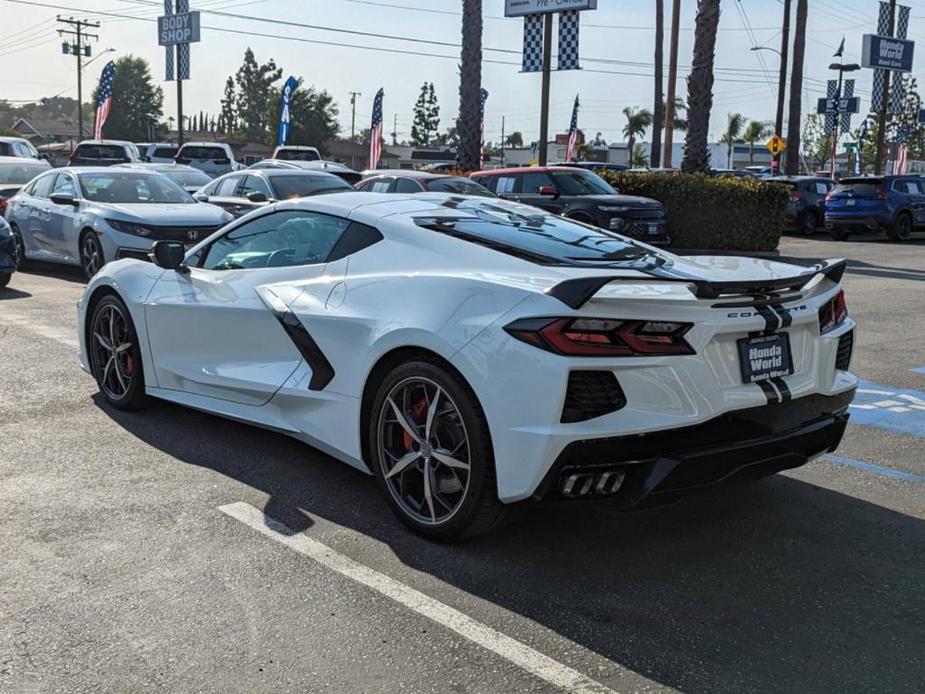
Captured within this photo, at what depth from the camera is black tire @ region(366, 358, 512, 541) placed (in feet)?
12.5

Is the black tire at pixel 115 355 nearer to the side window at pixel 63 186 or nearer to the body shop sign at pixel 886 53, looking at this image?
the side window at pixel 63 186

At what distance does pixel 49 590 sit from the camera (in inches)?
142

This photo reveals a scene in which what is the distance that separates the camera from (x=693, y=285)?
377 cm

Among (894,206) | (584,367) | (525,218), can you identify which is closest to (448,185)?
(525,218)

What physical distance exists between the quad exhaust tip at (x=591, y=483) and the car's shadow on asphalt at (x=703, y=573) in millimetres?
83

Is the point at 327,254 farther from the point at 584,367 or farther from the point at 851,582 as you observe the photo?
the point at 851,582

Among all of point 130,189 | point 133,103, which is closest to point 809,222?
point 130,189

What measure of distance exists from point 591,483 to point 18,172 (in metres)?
17.0

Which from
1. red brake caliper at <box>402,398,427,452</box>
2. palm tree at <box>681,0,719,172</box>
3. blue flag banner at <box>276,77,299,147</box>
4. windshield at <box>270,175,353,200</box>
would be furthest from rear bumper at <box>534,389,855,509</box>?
blue flag banner at <box>276,77,299,147</box>

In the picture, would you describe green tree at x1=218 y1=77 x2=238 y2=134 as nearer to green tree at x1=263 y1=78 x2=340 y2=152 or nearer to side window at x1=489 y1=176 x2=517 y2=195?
green tree at x1=263 y1=78 x2=340 y2=152

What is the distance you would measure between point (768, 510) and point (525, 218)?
1849mm

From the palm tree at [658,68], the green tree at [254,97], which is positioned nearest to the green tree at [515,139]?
the green tree at [254,97]

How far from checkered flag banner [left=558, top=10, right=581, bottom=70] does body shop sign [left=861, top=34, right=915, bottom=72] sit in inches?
885

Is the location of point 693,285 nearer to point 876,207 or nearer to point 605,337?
point 605,337
